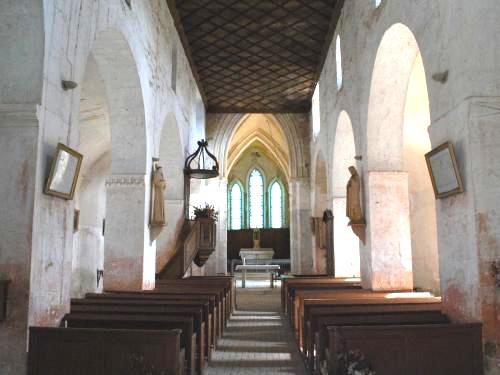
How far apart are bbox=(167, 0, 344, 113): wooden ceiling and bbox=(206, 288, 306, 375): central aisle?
289 inches

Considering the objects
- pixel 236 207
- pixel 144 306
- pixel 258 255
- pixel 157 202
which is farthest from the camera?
pixel 236 207

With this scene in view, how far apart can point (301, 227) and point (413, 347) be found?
15282mm

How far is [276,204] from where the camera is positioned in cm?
3216

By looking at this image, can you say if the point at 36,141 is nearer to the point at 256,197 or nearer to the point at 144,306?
the point at 144,306

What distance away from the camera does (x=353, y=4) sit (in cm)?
1015

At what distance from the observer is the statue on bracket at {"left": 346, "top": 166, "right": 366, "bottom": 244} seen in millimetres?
9312

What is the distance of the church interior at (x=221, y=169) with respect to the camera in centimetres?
461

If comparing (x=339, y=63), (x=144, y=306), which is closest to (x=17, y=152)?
(x=144, y=306)

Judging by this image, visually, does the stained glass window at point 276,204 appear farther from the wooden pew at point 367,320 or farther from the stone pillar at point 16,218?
the stone pillar at point 16,218

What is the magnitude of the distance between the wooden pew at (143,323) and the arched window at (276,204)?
1036 inches

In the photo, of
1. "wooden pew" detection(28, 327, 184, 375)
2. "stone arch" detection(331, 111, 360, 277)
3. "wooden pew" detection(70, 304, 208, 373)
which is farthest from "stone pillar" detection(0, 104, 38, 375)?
"stone arch" detection(331, 111, 360, 277)

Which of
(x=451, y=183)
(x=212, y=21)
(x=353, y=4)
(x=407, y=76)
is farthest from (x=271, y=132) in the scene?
(x=451, y=183)

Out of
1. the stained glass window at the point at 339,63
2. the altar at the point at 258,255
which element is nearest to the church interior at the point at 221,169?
the stained glass window at the point at 339,63

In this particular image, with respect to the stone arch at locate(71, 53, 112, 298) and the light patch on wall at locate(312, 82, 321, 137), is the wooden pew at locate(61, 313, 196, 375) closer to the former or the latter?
the stone arch at locate(71, 53, 112, 298)
